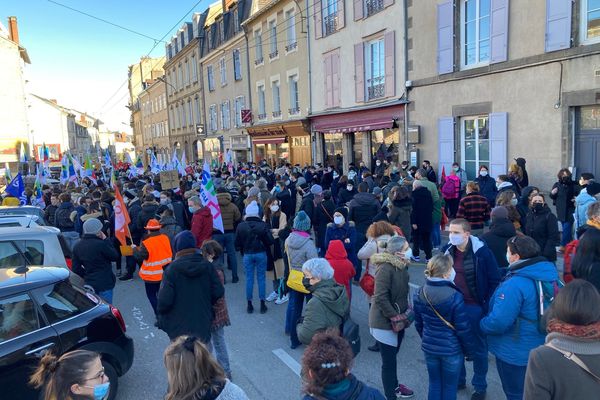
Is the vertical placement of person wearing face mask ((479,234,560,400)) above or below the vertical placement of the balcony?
below

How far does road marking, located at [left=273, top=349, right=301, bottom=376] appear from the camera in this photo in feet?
16.2

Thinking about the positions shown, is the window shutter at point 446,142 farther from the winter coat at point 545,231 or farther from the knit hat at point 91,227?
the knit hat at point 91,227

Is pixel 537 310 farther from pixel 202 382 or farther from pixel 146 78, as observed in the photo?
pixel 146 78

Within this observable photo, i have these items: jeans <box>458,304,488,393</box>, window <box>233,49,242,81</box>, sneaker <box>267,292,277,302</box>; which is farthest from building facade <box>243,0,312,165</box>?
jeans <box>458,304,488,393</box>

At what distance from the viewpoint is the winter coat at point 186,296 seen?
4266mm

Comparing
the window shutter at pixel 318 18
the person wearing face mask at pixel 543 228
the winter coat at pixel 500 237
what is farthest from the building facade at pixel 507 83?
the winter coat at pixel 500 237

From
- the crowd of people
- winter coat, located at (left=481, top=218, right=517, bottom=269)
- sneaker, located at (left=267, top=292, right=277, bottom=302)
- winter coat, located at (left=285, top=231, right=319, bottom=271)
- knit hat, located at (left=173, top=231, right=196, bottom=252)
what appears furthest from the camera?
sneaker, located at (left=267, top=292, right=277, bottom=302)

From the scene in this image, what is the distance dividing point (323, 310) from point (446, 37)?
11016 millimetres

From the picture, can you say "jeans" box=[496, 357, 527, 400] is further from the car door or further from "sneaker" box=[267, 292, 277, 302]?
"sneaker" box=[267, 292, 277, 302]

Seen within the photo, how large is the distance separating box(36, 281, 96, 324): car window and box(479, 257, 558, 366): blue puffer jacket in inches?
141

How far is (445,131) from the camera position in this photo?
1306cm

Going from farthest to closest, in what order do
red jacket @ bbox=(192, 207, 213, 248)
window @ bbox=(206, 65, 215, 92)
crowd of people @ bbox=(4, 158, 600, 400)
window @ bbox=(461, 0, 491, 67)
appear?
window @ bbox=(206, 65, 215, 92)
window @ bbox=(461, 0, 491, 67)
red jacket @ bbox=(192, 207, 213, 248)
crowd of people @ bbox=(4, 158, 600, 400)

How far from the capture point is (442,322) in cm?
349

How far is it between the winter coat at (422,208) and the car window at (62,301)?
5.88 metres
